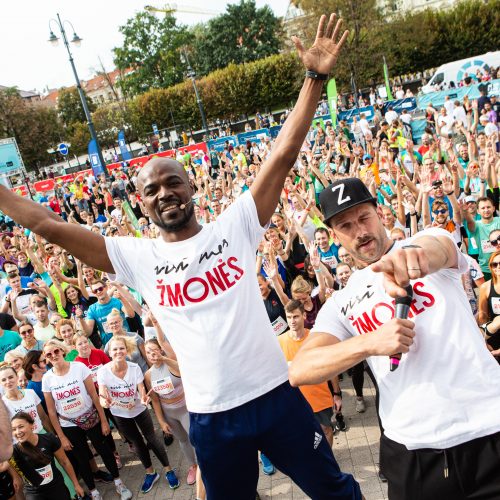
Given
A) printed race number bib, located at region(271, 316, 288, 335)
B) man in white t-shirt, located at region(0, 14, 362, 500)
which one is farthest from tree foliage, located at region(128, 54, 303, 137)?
man in white t-shirt, located at region(0, 14, 362, 500)

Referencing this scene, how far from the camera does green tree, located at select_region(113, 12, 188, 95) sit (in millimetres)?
60594

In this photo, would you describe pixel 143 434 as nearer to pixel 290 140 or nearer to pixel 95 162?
pixel 290 140

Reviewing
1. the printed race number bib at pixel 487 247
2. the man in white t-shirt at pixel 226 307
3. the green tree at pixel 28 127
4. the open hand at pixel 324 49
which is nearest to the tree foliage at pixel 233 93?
the green tree at pixel 28 127

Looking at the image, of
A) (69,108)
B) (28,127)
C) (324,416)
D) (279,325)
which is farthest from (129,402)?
(69,108)

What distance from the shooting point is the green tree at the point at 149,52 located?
6059 centimetres

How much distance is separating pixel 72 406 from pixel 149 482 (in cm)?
112

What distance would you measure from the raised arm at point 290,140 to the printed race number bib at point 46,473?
330cm

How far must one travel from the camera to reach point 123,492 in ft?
16.3

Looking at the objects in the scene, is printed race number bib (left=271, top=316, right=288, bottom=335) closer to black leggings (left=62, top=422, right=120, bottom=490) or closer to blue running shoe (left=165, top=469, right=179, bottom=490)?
blue running shoe (left=165, top=469, right=179, bottom=490)

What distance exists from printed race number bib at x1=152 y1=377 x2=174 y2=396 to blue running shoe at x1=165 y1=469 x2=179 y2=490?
850 mm

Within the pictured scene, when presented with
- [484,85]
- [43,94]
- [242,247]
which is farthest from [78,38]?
[43,94]

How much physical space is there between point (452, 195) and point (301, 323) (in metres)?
3.05

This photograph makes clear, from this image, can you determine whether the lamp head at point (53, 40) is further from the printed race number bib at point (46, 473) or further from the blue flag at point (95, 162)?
the printed race number bib at point (46, 473)

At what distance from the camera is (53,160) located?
191 feet
